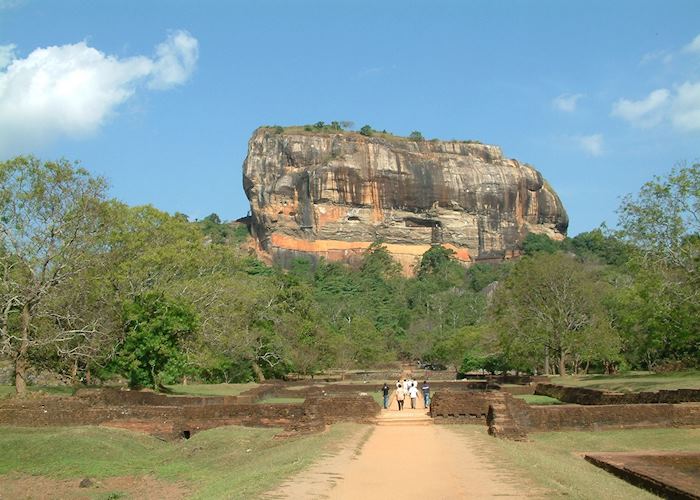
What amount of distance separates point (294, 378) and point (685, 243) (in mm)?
27504

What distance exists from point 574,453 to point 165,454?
8740 mm

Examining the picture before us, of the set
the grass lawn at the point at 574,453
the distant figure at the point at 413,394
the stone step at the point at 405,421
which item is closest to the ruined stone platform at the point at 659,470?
the grass lawn at the point at 574,453

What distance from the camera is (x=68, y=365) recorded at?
3102 centimetres

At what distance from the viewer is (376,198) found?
4528 inches

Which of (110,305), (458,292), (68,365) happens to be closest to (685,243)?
(110,305)

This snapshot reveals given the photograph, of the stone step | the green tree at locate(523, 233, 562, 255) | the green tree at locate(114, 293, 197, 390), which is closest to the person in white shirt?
the stone step

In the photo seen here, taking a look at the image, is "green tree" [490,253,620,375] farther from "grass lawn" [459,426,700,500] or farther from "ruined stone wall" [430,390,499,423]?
"grass lawn" [459,426,700,500]

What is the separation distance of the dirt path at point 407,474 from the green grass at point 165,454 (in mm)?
738

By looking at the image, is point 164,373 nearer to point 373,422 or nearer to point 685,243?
point 373,422

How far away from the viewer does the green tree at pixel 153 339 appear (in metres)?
A: 28.1

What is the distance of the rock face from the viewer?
113 metres

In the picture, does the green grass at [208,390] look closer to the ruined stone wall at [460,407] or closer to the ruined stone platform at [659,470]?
the ruined stone wall at [460,407]

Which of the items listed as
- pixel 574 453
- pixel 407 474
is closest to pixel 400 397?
pixel 574 453

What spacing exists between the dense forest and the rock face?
62.7m
